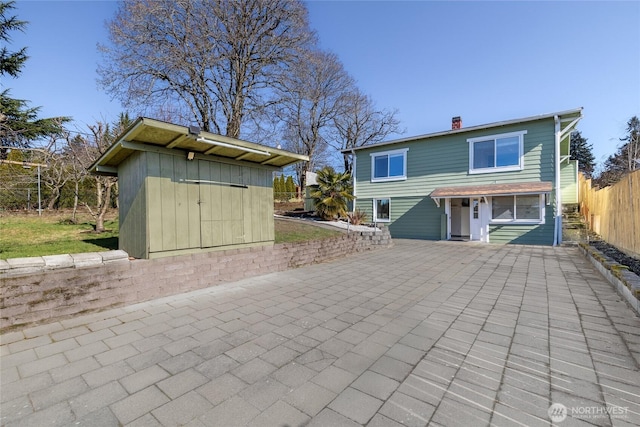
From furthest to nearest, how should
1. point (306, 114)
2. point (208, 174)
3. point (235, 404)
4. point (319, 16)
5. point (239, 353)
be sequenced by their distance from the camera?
1. point (306, 114)
2. point (319, 16)
3. point (208, 174)
4. point (239, 353)
5. point (235, 404)

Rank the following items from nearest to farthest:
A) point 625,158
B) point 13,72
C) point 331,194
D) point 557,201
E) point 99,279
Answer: point 99,279 → point 557,201 → point 13,72 → point 331,194 → point 625,158

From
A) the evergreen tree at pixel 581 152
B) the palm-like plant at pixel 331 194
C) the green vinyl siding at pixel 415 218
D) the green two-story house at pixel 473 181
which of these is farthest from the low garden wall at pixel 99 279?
the evergreen tree at pixel 581 152

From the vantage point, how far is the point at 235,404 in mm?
1855

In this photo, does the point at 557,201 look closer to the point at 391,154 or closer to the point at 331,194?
the point at 391,154

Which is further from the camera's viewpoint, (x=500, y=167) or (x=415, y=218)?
(x=415, y=218)

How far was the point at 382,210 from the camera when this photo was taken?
14219 millimetres

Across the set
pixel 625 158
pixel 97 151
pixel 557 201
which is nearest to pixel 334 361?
pixel 97 151

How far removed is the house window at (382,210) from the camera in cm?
1402

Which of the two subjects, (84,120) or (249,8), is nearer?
(84,120)

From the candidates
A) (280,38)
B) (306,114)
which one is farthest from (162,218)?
(306,114)

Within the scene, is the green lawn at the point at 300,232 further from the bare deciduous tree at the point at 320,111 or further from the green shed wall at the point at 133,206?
the bare deciduous tree at the point at 320,111

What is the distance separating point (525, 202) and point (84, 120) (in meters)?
15.0

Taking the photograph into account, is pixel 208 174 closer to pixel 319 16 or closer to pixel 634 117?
pixel 319 16

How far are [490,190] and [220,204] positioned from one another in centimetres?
1034
